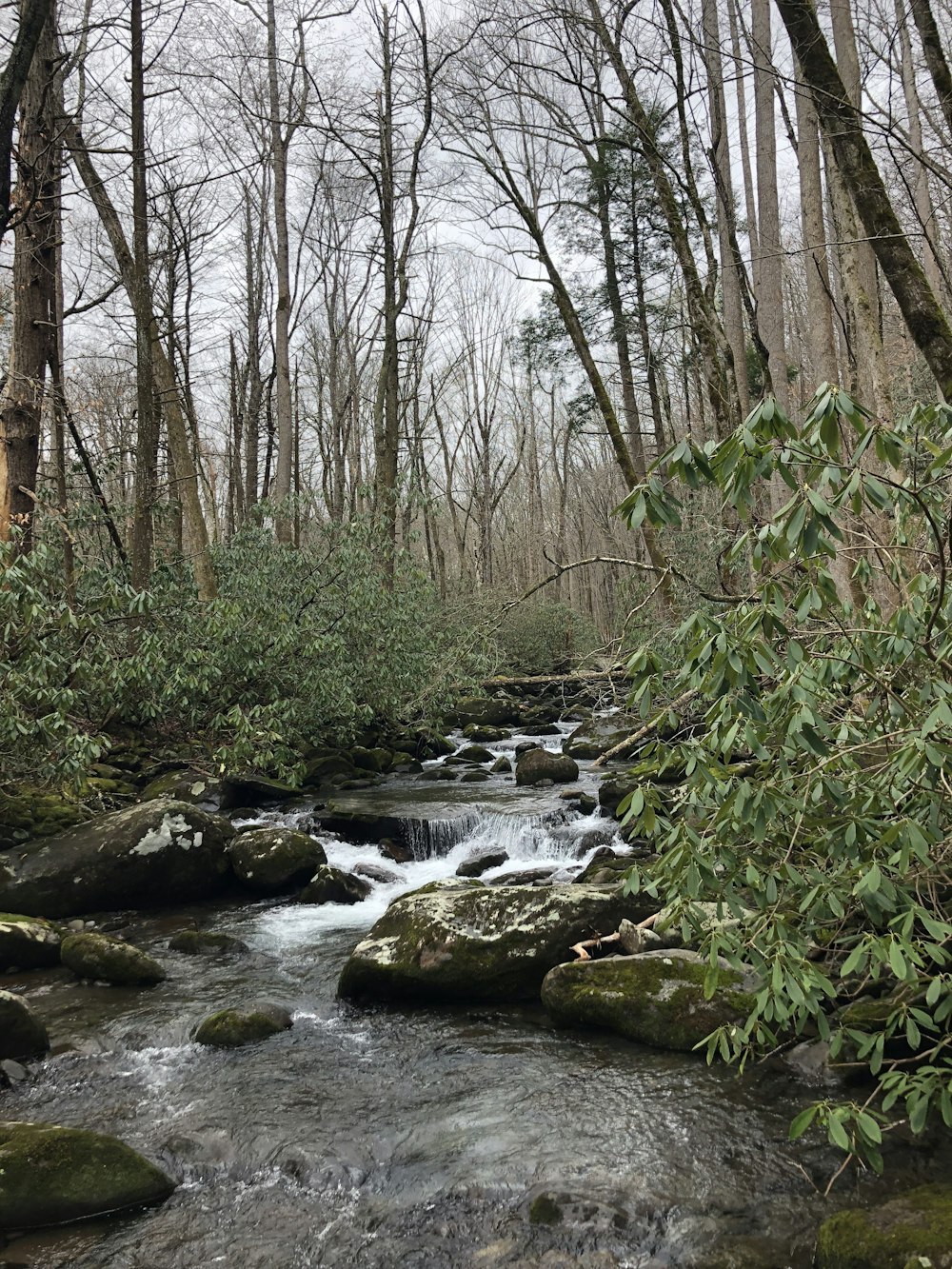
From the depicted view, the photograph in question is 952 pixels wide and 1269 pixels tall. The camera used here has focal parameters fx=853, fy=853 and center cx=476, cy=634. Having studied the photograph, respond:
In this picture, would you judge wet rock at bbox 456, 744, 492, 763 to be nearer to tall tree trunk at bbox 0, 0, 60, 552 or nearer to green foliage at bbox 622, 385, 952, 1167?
tall tree trunk at bbox 0, 0, 60, 552

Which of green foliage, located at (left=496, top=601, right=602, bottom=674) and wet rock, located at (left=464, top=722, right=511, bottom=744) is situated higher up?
green foliage, located at (left=496, top=601, right=602, bottom=674)

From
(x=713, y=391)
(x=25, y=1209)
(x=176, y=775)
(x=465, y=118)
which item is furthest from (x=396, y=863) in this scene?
(x=465, y=118)

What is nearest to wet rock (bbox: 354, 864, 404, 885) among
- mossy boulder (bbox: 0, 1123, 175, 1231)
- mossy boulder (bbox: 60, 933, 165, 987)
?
mossy boulder (bbox: 60, 933, 165, 987)

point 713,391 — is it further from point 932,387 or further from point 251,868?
point 251,868

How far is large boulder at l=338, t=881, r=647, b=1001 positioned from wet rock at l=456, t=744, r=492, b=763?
837 cm

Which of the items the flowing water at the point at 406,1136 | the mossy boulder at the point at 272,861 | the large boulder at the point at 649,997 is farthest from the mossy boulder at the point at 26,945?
the large boulder at the point at 649,997

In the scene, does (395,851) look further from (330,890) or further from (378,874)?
(330,890)

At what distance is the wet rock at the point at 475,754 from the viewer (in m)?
14.8

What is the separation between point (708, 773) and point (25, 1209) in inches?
136

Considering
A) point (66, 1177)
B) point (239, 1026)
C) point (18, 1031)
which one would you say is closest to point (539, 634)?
point (239, 1026)

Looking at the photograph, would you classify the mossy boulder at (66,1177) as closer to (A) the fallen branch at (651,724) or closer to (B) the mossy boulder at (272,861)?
(A) the fallen branch at (651,724)

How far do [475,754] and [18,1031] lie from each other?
33.5 ft

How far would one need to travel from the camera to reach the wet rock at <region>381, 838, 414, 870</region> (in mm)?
9656

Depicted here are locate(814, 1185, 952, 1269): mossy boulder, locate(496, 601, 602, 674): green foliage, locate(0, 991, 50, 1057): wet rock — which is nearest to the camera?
locate(814, 1185, 952, 1269): mossy boulder
